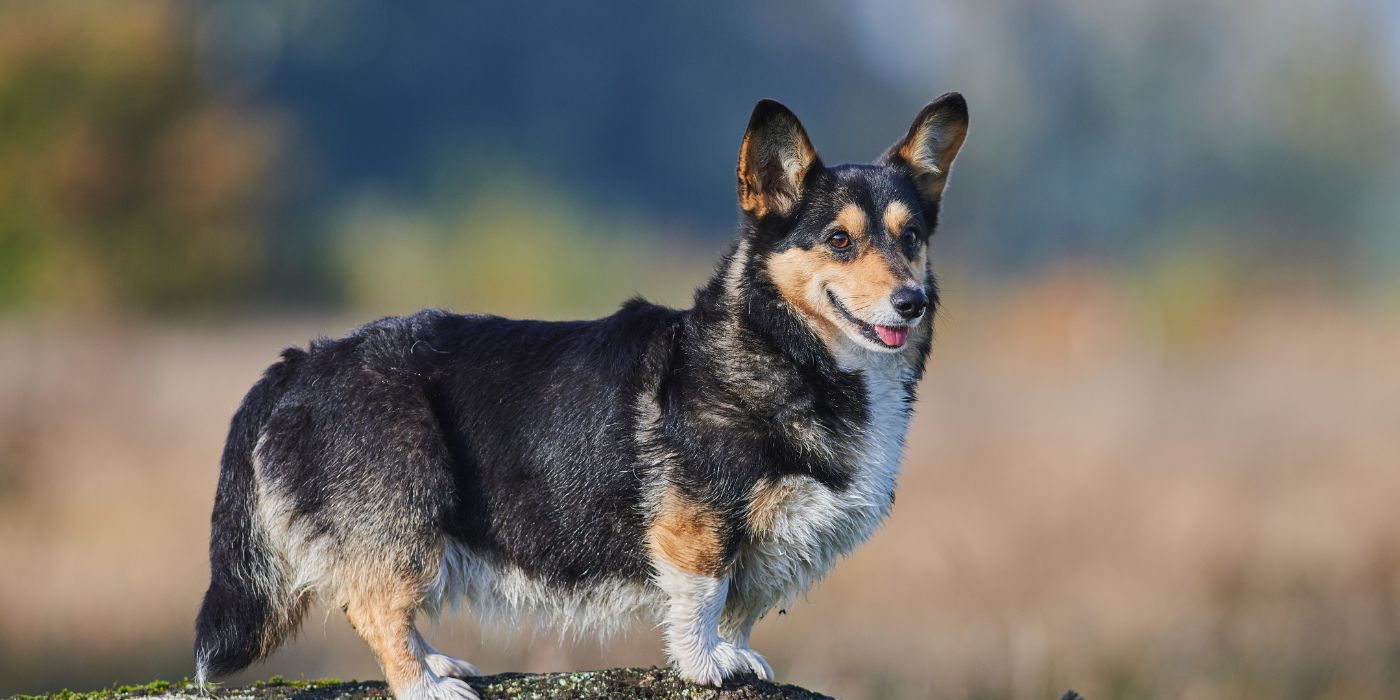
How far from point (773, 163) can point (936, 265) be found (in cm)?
392

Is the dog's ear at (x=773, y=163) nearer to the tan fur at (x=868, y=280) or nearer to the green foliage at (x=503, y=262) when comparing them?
the tan fur at (x=868, y=280)

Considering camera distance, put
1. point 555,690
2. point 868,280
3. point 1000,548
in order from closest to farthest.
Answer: point 555,690 < point 868,280 < point 1000,548

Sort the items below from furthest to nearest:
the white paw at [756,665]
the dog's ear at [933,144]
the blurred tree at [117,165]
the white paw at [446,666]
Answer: the blurred tree at [117,165]
the dog's ear at [933,144]
the white paw at [446,666]
the white paw at [756,665]

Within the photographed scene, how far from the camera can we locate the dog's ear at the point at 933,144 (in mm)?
6195

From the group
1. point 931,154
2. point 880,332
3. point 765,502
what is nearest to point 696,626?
point 765,502

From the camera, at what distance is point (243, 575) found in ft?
19.0

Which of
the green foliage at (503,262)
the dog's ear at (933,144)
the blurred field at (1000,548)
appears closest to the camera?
the dog's ear at (933,144)

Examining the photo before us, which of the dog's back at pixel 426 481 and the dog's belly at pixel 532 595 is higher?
the dog's back at pixel 426 481

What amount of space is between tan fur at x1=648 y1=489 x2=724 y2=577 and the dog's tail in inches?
62.7

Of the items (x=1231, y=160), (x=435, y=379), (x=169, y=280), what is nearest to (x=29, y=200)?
(x=169, y=280)

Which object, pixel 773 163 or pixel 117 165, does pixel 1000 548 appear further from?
pixel 117 165

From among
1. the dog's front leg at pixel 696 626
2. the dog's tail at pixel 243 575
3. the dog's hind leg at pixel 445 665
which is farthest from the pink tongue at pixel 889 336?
the dog's tail at pixel 243 575

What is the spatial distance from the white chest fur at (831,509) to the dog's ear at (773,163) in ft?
2.38

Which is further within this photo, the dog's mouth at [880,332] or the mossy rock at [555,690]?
the dog's mouth at [880,332]
